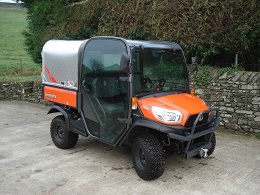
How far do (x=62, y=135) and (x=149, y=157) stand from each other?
7.33ft

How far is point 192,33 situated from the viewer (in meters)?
7.49

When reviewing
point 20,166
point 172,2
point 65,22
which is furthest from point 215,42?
point 65,22

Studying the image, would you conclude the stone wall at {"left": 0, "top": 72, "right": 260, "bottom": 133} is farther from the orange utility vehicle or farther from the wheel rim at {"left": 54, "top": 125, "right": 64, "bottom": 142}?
the wheel rim at {"left": 54, "top": 125, "right": 64, "bottom": 142}

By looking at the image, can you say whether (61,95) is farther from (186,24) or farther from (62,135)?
(186,24)

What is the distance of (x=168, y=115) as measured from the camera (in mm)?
4109

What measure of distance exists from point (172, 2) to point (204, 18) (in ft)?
3.65

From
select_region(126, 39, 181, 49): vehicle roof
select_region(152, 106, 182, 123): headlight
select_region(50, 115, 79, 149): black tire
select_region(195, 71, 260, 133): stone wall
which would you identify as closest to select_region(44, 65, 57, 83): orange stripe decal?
select_region(50, 115, 79, 149): black tire

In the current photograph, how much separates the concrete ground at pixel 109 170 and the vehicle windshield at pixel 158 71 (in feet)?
4.22

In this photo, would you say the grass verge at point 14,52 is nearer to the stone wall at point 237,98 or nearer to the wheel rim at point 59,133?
the wheel rim at point 59,133

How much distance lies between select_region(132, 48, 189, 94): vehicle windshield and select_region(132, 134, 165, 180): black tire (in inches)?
28.7

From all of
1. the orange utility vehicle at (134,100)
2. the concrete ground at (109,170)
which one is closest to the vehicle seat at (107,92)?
the orange utility vehicle at (134,100)

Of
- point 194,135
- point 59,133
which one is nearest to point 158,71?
point 194,135

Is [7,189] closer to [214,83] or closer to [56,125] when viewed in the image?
[56,125]

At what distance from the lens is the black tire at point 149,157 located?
4105mm
